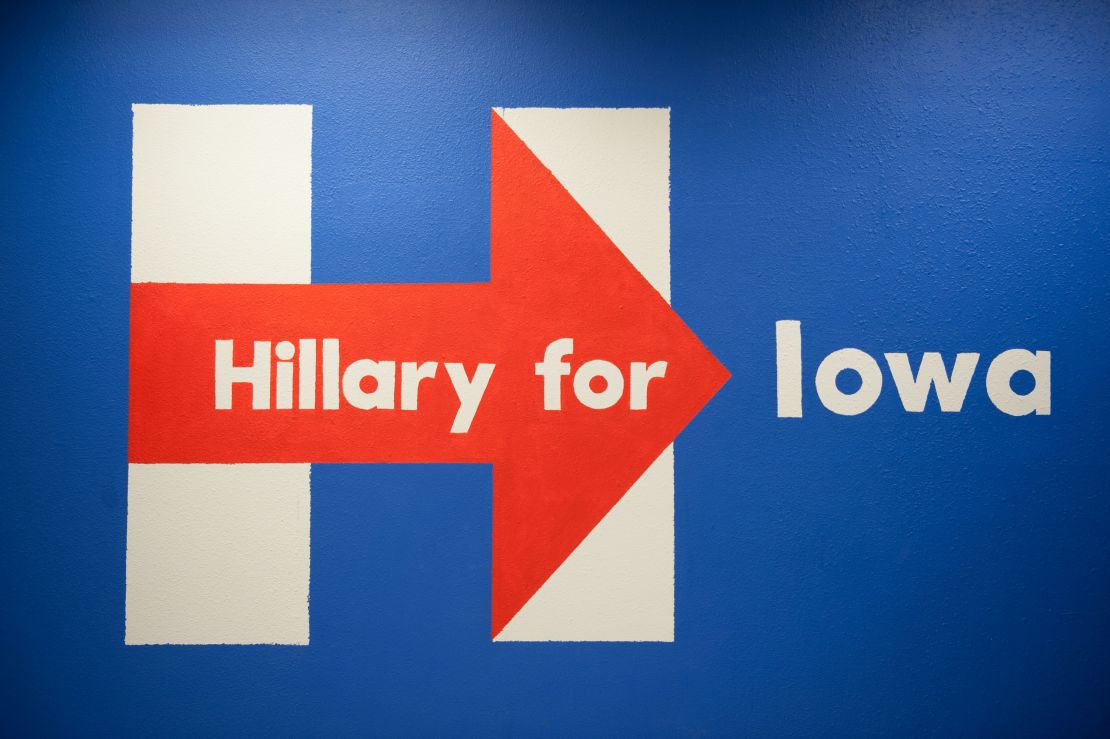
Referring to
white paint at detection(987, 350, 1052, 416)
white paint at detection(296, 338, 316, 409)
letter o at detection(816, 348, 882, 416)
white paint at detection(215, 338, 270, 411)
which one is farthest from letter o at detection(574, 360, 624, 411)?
white paint at detection(987, 350, 1052, 416)

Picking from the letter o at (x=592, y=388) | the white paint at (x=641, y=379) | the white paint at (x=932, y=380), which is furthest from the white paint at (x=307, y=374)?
the white paint at (x=932, y=380)

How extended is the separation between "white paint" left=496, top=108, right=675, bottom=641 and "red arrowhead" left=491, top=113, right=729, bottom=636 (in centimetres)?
3

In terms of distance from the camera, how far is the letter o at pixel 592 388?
5.61 feet

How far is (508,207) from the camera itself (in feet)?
5.61

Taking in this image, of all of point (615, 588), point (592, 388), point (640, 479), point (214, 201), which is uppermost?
point (214, 201)

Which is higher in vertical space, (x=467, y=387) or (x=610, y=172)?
(x=610, y=172)

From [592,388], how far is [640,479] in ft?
0.75

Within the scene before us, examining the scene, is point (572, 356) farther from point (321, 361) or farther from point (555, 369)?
point (321, 361)

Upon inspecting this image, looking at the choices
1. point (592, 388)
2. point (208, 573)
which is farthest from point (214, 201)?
point (592, 388)

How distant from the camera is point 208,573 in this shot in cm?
168

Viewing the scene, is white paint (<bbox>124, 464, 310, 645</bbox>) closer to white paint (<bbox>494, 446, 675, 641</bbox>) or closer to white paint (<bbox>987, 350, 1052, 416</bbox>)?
white paint (<bbox>494, 446, 675, 641</bbox>)

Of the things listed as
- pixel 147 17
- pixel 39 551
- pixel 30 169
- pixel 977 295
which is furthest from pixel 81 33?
pixel 977 295

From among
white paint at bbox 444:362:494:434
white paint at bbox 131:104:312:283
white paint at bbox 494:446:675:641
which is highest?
white paint at bbox 131:104:312:283

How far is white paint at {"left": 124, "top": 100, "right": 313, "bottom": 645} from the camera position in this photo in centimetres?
168
